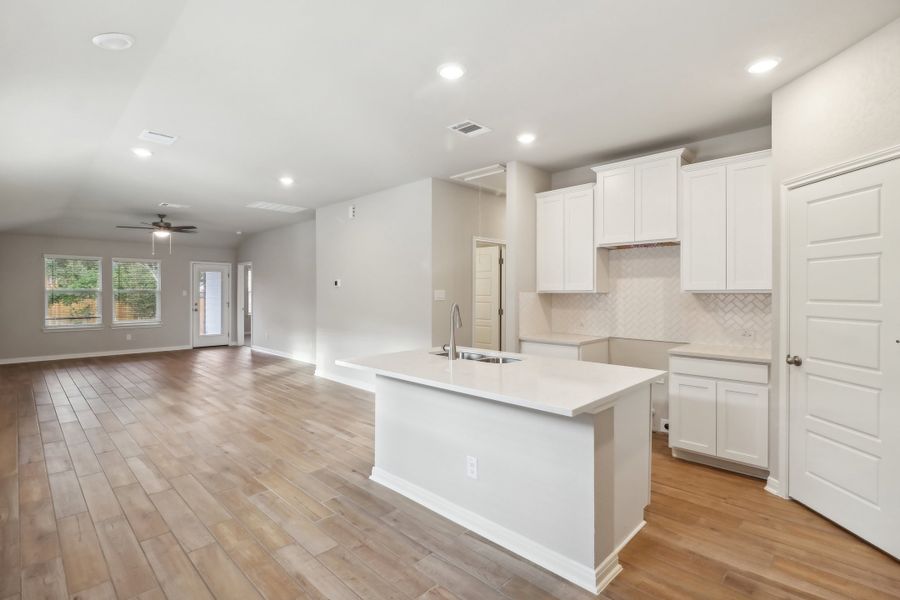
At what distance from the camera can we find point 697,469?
3.42 m

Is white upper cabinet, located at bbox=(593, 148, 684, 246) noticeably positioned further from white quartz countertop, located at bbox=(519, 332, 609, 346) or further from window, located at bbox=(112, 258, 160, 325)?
window, located at bbox=(112, 258, 160, 325)

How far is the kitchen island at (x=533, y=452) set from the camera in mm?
2031

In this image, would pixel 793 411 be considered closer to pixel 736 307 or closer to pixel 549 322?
pixel 736 307

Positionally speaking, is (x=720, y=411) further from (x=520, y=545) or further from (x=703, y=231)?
(x=520, y=545)

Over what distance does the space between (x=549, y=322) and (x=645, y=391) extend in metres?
2.53

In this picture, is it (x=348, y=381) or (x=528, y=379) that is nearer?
(x=528, y=379)

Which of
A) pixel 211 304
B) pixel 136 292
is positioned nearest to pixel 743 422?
pixel 211 304

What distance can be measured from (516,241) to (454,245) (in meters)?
1.08

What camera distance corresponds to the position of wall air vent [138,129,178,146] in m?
3.72

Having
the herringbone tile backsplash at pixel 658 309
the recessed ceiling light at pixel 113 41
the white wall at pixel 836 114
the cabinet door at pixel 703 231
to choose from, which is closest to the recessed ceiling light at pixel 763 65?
the white wall at pixel 836 114

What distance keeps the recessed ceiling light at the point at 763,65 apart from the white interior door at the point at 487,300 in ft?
12.9

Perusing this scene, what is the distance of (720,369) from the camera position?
10.9 feet

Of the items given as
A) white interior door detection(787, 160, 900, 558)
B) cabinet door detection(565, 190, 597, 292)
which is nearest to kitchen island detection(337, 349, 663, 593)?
white interior door detection(787, 160, 900, 558)

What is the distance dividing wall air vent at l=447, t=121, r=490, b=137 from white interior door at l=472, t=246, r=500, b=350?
2779 millimetres
